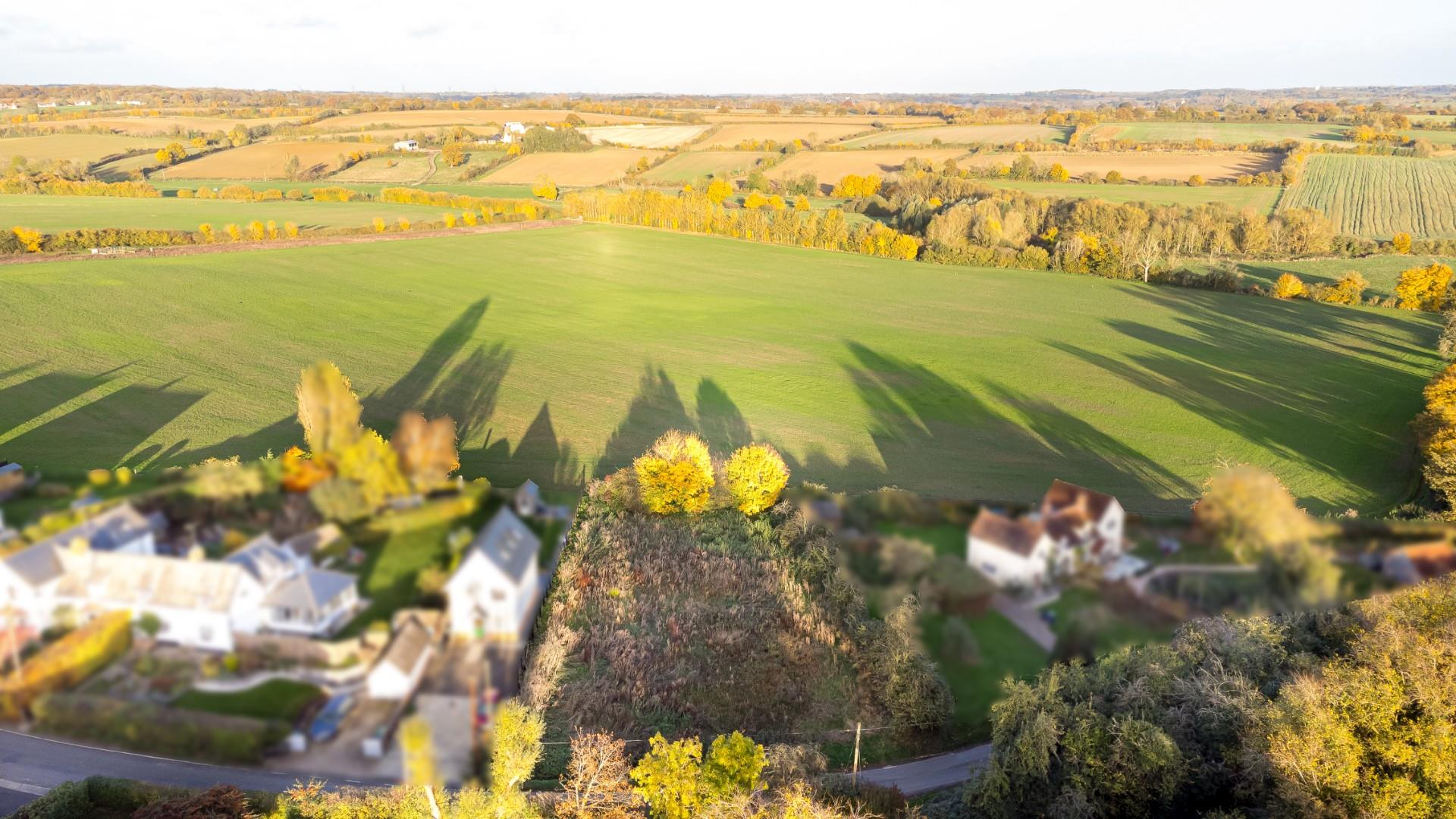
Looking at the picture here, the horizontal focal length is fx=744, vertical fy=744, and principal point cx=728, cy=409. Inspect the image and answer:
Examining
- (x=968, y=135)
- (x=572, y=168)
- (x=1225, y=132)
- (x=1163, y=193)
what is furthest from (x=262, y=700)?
(x=1225, y=132)

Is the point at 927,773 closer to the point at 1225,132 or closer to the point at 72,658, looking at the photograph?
the point at 72,658

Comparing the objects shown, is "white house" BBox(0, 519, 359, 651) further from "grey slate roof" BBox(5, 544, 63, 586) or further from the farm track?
the farm track

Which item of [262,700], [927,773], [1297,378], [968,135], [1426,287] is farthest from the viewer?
[968,135]

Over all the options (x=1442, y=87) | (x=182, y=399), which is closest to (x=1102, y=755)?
(x=182, y=399)

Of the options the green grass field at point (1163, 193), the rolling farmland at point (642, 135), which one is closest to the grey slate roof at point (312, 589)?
the green grass field at point (1163, 193)

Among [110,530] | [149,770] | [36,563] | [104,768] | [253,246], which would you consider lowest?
[104,768]

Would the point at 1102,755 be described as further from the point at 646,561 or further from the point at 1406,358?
the point at 1406,358
